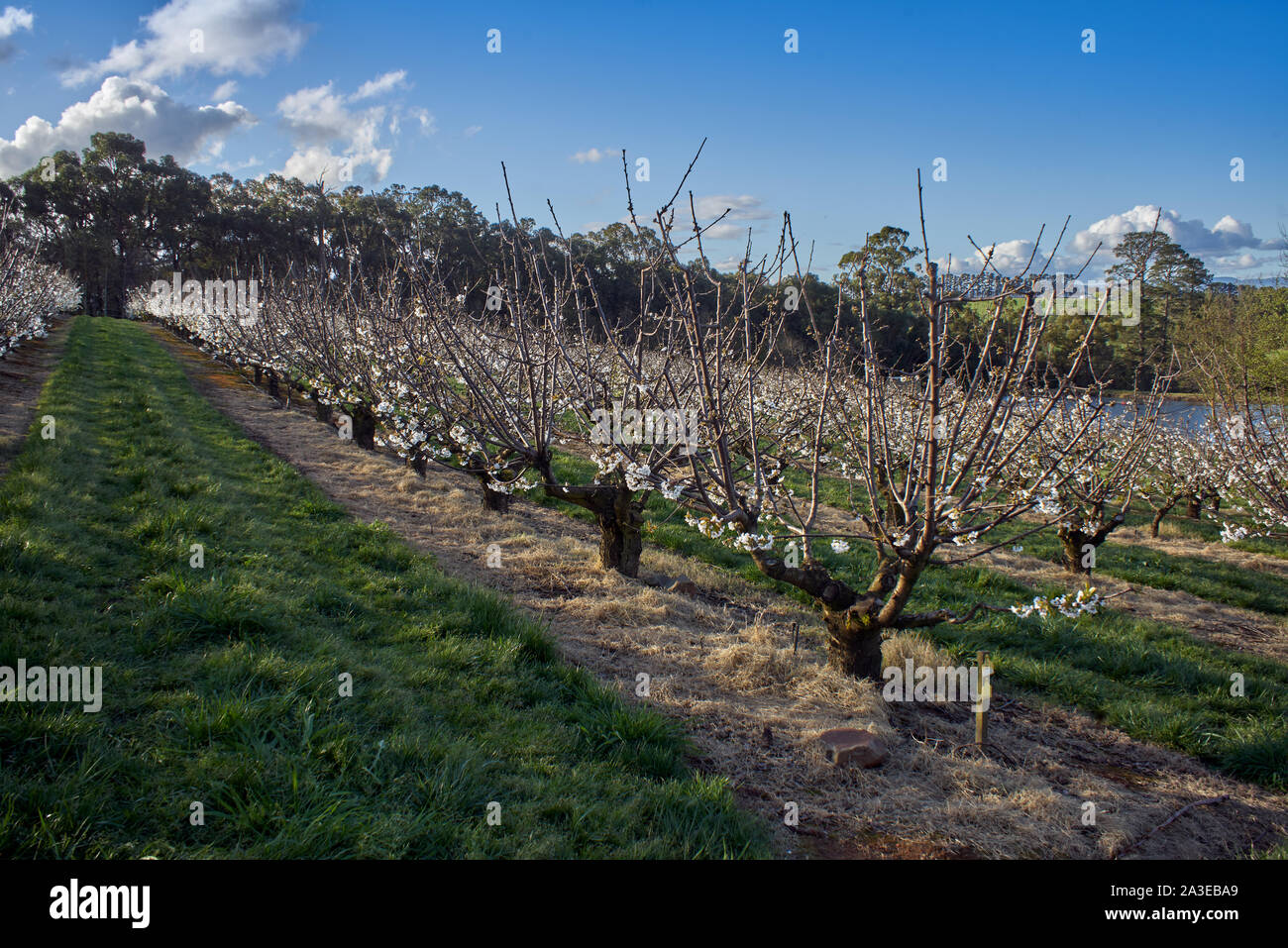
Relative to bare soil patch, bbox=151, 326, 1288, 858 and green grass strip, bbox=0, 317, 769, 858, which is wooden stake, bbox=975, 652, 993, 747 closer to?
bare soil patch, bbox=151, 326, 1288, 858

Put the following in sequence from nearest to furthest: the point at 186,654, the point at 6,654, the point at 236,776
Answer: the point at 236,776 < the point at 6,654 < the point at 186,654

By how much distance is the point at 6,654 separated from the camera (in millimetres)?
3738

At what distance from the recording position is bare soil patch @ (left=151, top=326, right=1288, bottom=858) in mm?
3715

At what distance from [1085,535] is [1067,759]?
713cm

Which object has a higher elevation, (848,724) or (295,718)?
(295,718)

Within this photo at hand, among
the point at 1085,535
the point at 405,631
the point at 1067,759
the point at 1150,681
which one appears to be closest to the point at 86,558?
the point at 405,631

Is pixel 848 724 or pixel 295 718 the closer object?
pixel 295 718

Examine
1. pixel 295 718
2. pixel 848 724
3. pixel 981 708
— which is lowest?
pixel 848 724

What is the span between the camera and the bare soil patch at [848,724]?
12.2ft

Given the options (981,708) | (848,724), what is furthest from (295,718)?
(981,708)

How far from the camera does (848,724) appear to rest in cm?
468

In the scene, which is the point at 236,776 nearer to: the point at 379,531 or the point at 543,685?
the point at 543,685

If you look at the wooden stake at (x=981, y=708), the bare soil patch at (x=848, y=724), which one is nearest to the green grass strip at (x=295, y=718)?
the bare soil patch at (x=848, y=724)

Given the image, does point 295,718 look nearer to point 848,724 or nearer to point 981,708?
point 848,724
